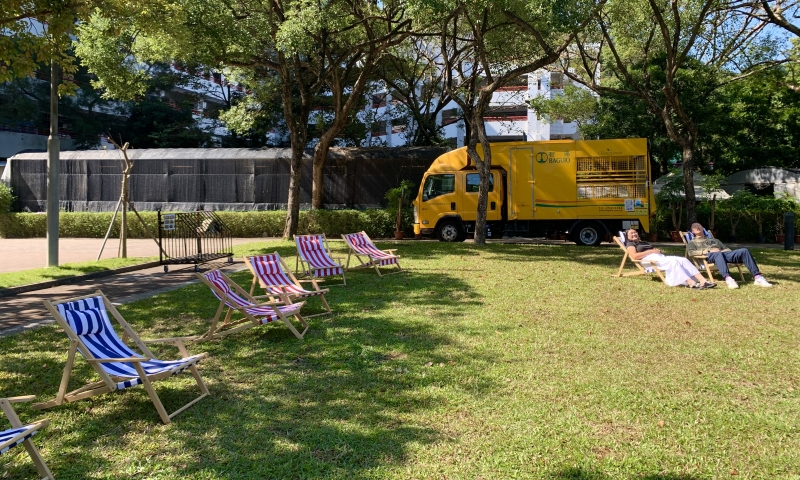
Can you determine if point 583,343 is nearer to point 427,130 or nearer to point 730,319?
point 730,319

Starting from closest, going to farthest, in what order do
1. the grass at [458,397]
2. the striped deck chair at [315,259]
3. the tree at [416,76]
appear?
the grass at [458,397], the striped deck chair at [315,259], the tree at [416,76]

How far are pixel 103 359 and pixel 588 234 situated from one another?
1537cm

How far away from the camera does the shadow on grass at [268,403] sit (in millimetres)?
3738

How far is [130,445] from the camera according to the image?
13.1ft

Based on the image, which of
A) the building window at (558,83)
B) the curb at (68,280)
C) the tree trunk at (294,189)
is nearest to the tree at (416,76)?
the tree trunk at (294,189)

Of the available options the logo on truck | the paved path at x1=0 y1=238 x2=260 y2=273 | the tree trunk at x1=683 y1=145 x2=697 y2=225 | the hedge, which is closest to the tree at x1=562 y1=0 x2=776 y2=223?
the tree trunk at x1=683 y1=145 x2=697 y2=225

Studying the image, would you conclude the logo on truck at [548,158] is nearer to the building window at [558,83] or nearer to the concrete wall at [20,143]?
the building window at [558,83]

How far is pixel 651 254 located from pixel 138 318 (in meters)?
8.38

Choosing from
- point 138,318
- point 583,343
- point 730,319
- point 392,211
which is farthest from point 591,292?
point 392,211

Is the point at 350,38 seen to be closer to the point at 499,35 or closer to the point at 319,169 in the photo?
the point at 499,35

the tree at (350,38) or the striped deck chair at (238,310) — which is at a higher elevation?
the tree at (350,38)

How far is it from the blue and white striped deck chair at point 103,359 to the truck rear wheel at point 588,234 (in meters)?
14.4

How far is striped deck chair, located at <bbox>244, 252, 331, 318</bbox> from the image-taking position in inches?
303

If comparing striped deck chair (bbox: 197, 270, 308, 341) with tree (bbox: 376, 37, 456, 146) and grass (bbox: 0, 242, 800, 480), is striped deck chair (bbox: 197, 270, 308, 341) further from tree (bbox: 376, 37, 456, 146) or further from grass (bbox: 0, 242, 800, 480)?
tree (bbox: 376, 37, 456, 146)
